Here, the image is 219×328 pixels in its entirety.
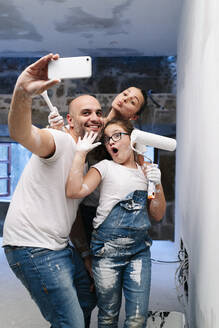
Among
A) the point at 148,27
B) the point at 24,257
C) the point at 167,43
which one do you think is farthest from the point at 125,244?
Answer: the point at 167,43

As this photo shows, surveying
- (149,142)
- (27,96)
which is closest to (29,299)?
(149,142)

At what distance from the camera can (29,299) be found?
2.70m

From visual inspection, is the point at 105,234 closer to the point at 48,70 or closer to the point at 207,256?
the point at 207,256

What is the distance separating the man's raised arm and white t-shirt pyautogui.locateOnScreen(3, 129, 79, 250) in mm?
199

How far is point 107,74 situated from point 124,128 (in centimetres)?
328

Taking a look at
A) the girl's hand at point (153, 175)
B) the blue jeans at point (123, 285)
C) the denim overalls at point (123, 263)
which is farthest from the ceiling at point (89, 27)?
the blue jeans at point (123, 285)

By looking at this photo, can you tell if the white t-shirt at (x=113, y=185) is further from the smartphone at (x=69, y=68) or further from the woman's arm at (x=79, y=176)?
the smartphone at (x=69, y=68)

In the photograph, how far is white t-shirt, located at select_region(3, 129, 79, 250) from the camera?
1.44 meters

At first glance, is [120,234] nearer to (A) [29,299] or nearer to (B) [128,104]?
(B) [128,104]

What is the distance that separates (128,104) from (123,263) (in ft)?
2.96

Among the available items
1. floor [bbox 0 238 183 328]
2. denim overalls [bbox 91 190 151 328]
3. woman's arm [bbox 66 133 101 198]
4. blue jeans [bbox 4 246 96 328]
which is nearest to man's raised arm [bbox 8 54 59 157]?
woman's arm [bbox 66 133 101 198]

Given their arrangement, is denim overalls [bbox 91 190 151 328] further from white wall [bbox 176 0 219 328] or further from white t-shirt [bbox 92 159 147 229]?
white wall [bbox 176 0 219 328]

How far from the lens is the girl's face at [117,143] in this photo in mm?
1671

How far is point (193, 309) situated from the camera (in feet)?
6.07
